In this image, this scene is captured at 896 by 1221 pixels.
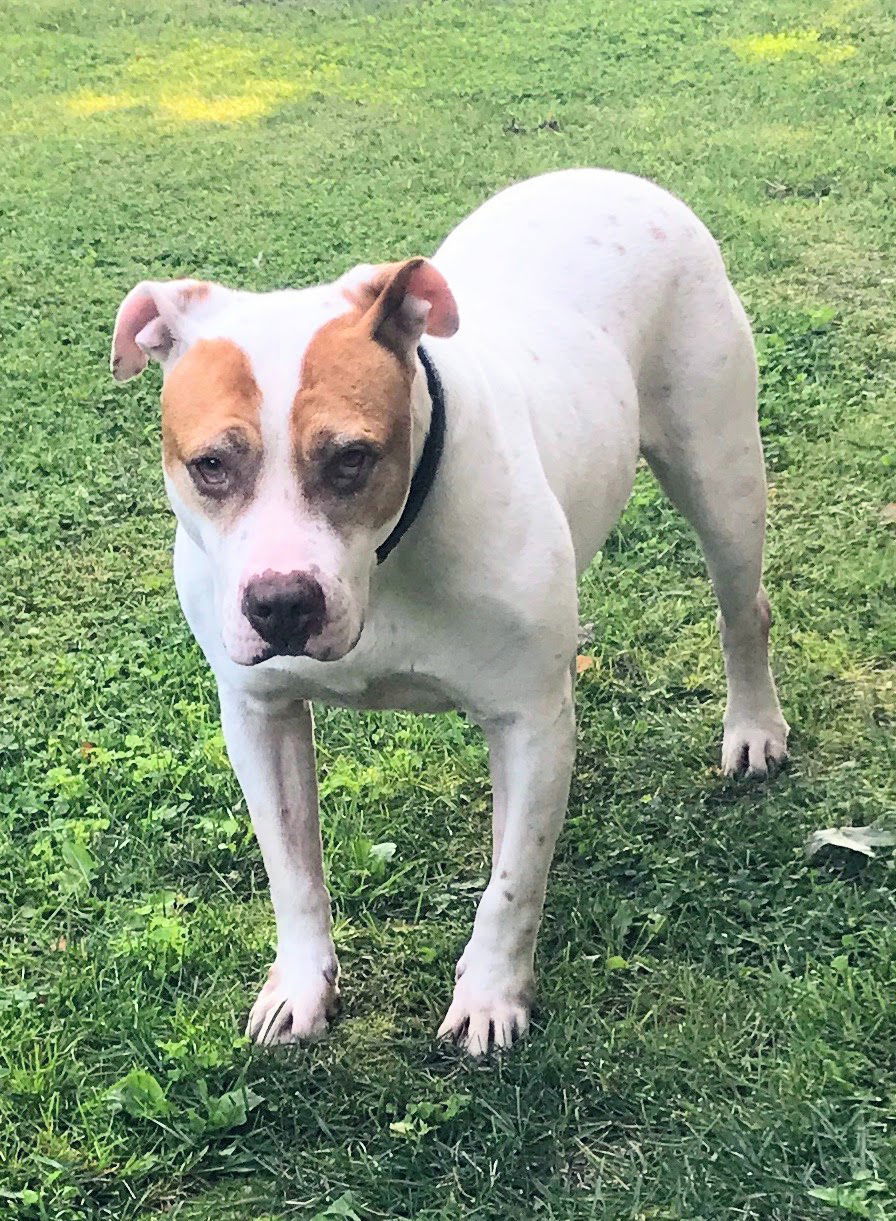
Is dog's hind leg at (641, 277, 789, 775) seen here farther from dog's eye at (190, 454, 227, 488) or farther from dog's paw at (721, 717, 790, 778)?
dog's eye at (190, 454, 227, 488)

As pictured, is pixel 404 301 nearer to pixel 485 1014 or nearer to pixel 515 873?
pixel 515 873

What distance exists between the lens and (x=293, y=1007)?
3.22 metres

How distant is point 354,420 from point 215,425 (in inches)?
8.8

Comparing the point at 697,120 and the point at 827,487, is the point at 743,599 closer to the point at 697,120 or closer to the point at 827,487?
the point at 827,487

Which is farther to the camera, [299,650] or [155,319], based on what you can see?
[155,319]

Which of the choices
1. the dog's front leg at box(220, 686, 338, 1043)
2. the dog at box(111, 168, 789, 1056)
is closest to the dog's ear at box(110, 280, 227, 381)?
the dog at box(111, 168, 789, 1056)

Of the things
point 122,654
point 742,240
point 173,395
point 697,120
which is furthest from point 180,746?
point 697,120

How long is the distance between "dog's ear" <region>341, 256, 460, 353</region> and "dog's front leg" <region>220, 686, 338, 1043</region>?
90 cm

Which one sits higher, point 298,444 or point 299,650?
point 298,444

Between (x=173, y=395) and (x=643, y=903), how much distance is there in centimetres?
172

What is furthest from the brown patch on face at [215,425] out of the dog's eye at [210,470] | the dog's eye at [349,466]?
the dog's eye at [349,466]

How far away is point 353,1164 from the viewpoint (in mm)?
2922

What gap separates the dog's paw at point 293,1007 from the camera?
321 cm

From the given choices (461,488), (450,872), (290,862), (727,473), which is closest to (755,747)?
(727,473)
